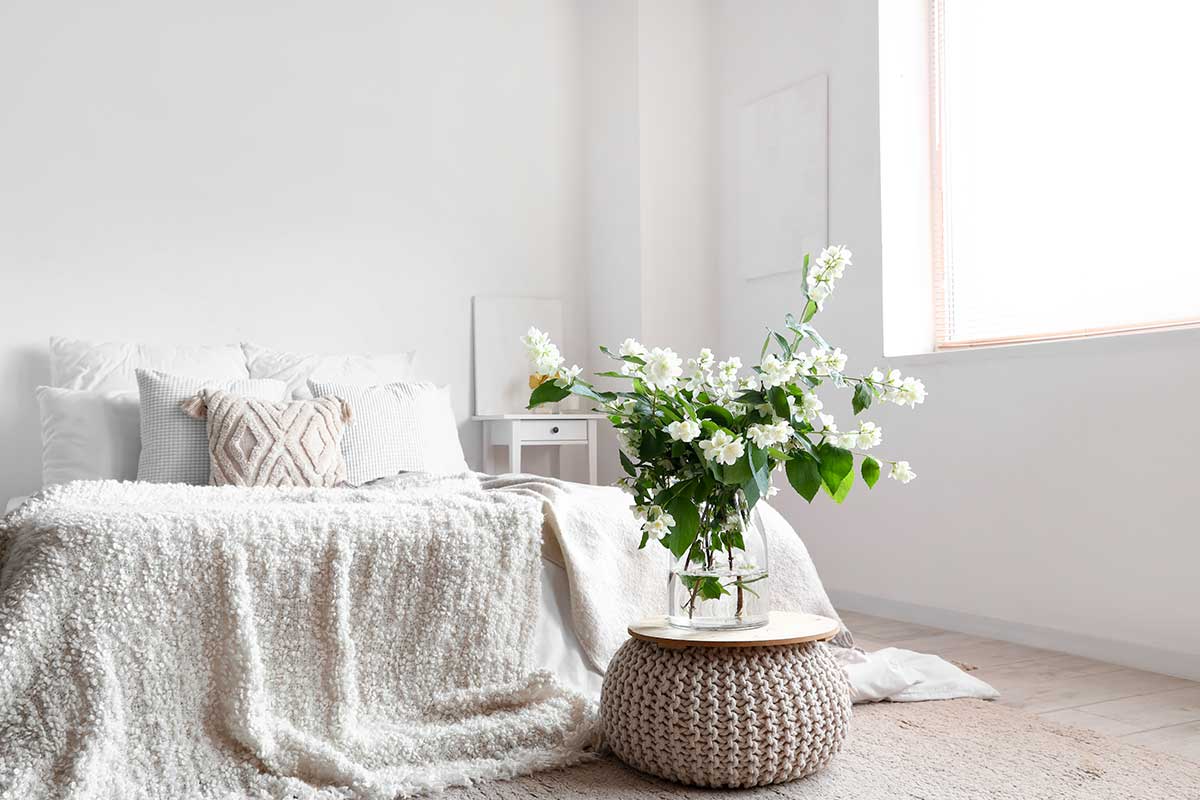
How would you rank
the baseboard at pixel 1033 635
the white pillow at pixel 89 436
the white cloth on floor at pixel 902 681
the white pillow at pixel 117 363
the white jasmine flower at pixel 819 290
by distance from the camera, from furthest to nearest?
the white pillow at pixel 117 363
the white pillow at pixel 89 436
the baseboard at pixel 1033 635
the white cloth on floor at pixel 902 681
the white jasmine flower at pixel 819 290

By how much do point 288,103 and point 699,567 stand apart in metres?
3.19

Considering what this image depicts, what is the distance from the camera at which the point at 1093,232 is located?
3.31 m

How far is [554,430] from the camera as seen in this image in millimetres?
4582

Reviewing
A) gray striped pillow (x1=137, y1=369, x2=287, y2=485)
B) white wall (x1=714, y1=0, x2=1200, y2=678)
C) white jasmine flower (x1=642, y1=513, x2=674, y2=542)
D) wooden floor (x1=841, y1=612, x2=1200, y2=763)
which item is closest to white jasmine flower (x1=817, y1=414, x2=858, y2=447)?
white jasmine flower (x1=642, y1=513, x2=674, y2=542)

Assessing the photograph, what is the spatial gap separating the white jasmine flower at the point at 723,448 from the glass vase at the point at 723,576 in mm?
186

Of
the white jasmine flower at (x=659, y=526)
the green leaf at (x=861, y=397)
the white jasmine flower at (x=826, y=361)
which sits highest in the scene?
the white jasmine flower at (x=826, y=361)

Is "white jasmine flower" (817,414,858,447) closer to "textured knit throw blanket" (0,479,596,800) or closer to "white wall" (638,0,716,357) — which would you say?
"textured knit throw blanket" (0,479,596,800)

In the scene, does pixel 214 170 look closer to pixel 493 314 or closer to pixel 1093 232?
pixel 493 314

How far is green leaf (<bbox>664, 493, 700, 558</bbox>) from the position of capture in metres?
1.91

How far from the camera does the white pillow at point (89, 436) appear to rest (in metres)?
3.42

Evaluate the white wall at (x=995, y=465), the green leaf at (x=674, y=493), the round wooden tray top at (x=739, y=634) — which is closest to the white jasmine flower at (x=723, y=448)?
the green leaf at (x=674, y=493)

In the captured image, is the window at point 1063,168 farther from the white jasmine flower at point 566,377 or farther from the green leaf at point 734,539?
the white jasmine flower at point 566,377

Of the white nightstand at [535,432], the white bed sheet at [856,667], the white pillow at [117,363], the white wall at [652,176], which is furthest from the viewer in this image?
the white wall at [652,176]

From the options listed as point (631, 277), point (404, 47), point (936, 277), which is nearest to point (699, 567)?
point (936, 277)
